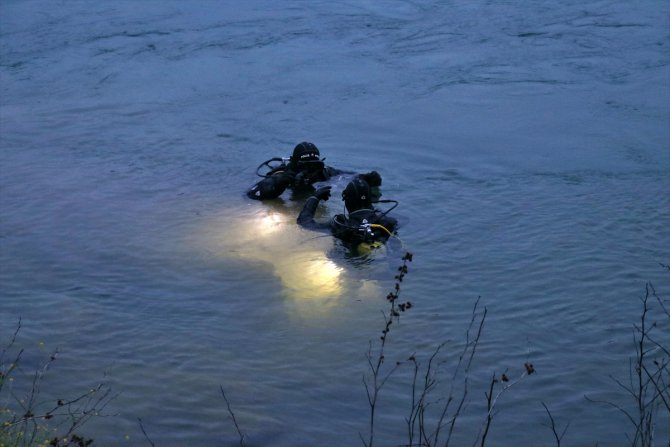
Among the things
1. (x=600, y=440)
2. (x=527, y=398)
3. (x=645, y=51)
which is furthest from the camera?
(x=645, y=51)

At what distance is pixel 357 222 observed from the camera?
28.1 feet

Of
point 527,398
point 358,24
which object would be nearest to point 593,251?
point 527,398

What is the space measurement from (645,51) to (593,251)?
7.71m

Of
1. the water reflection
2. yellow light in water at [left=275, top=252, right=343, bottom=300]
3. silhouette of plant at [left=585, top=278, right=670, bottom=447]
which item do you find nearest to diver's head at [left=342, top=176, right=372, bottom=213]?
the water reflection

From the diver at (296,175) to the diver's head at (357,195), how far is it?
119 cm

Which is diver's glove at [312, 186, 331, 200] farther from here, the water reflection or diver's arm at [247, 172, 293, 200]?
diver's arm at [247, 172, 293, 200]

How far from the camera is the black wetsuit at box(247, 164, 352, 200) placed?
9.87 metres

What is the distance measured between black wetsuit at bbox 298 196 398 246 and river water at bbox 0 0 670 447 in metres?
0.19

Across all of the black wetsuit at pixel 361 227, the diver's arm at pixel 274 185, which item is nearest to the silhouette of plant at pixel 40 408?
the black wetsuit at pixel 361 227

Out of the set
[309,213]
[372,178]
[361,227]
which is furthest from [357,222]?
[372,178]

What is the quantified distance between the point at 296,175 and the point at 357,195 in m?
1.52

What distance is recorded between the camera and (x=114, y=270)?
28.0 ft

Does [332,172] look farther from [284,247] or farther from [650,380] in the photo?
[650,380]

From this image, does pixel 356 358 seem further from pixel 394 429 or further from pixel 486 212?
pixel 486 212
